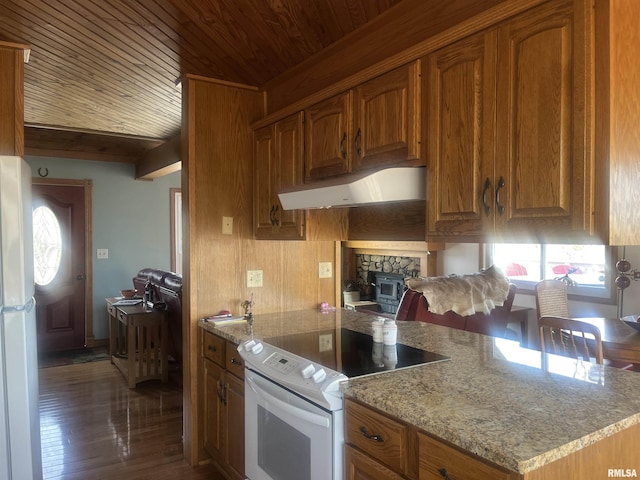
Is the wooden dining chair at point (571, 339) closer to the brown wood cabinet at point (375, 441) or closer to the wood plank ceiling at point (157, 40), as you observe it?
the brown wood cabinet at point (375, 441)

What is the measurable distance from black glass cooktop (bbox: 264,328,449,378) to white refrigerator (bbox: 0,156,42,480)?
1.11m

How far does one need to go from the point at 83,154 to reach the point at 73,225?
0.89m

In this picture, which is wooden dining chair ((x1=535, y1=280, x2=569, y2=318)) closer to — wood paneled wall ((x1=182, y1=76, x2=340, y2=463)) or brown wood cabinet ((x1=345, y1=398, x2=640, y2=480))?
wood paneled wall ((x1=182, y1=76, x2=340, y2=463))

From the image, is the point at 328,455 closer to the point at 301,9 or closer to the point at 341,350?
the point at 341,350

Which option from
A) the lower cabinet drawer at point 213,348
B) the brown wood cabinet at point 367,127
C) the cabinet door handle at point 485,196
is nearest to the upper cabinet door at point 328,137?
the brown wood cabinet at point 367,127

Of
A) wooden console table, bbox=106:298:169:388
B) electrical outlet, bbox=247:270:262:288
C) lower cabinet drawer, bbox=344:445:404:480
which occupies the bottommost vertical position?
wooden console table, bbox=106:298:169:388

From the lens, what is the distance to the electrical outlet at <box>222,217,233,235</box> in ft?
9.85

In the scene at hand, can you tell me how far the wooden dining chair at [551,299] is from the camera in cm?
412

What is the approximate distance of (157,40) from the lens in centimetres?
249

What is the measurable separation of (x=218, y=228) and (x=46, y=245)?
377 cm

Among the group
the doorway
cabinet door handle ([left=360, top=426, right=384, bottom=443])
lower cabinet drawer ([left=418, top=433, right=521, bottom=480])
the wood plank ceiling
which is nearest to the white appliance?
cabinet door handle ([left=360, top=426, right=384, bottom=443])

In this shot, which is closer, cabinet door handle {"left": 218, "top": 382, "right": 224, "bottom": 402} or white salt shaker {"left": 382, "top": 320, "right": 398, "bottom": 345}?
white salt shaker {"left": 382, "top": 320, "right": 398, "bottom": 345}

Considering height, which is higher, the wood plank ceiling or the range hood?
the wood plank ceiling

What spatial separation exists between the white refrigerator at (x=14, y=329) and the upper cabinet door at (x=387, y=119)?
1.54 meters
